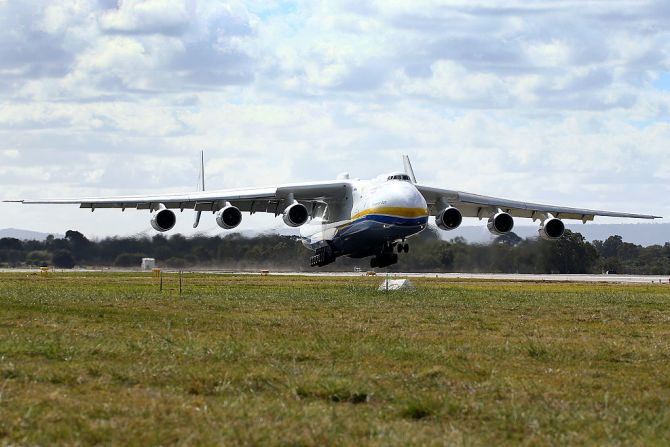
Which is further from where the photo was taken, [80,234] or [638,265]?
[638,265]

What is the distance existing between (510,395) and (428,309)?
12098mm

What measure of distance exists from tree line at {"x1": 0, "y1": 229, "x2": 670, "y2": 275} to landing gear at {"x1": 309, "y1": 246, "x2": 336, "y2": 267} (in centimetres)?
837

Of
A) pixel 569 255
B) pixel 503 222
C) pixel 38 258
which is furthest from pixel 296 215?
pixel 38 258

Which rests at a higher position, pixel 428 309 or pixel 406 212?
pixel 406 212

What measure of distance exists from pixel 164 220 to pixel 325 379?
33259mm

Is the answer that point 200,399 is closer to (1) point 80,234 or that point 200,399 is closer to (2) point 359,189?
(2) point 359,189

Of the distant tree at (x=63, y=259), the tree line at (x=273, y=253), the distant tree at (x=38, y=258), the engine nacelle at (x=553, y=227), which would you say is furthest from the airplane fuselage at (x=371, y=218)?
the distant tree at (x=38, y=258)

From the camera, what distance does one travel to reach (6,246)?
6925 cm

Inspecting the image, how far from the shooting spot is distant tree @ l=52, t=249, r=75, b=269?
59.9 m

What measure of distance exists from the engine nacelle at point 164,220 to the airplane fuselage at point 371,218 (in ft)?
21.7

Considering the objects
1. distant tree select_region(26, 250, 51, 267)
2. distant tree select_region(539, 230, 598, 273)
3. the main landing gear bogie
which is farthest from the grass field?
distant tree select_region(26, 250, 51, 267)

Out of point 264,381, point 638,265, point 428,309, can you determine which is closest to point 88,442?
point 264,381

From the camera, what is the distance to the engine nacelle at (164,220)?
141 ft

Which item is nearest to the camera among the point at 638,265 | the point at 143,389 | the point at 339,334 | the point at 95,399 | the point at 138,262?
the point at 95,399
